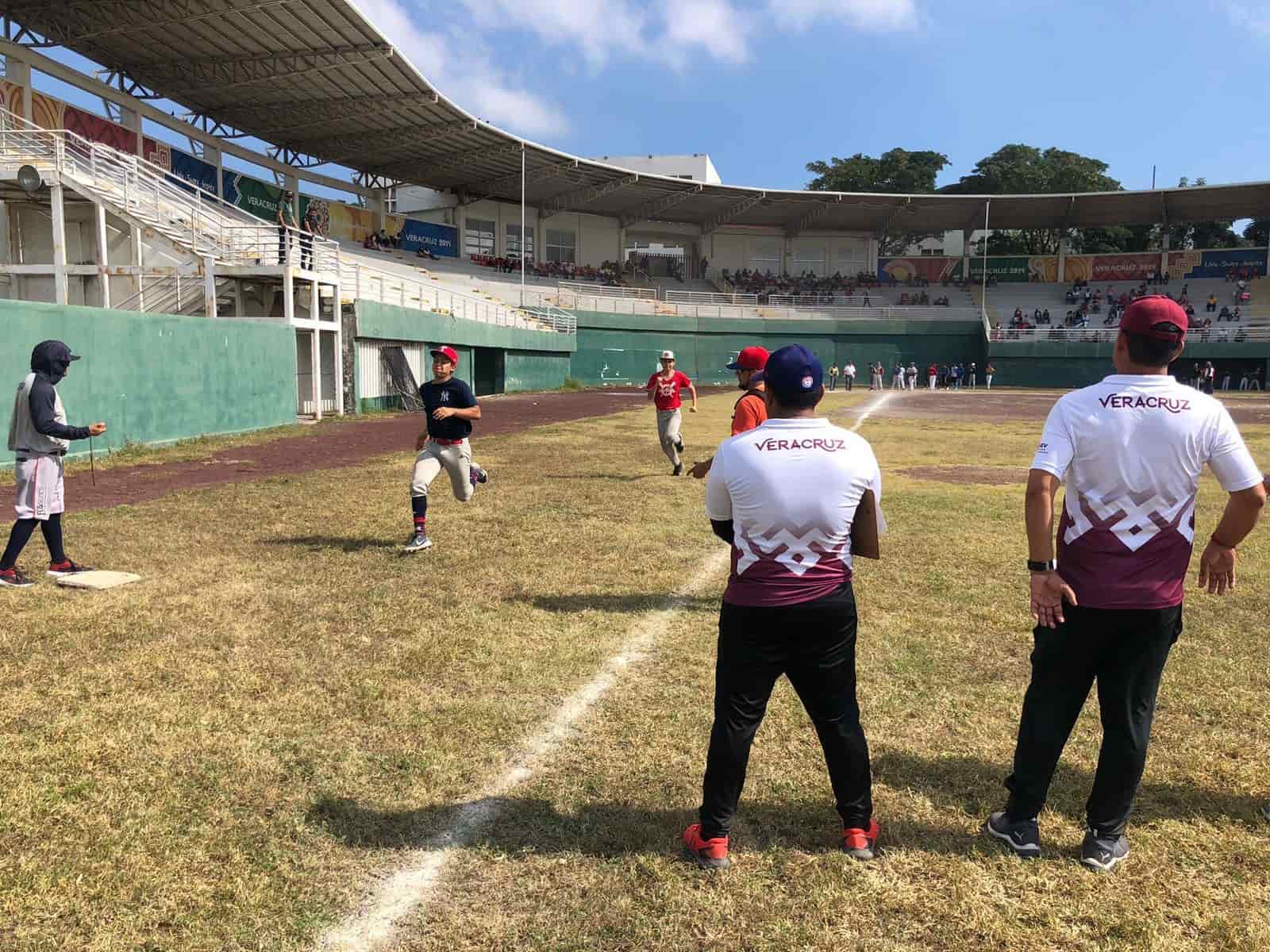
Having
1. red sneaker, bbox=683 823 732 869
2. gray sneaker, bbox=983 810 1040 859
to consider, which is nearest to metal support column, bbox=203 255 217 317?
red sneaker, bbox=683 823 732 869

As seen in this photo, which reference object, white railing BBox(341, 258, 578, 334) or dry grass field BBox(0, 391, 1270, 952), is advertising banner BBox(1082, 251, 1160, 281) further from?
dry grass field BBox(0, 391, 1270, 952)

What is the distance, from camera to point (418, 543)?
26.8 ft

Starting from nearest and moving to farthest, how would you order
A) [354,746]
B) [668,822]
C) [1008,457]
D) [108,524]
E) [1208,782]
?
1. [668,822]
2. [1208,782]
3. [354,746]
4. [108,524]
5. [1008,457]

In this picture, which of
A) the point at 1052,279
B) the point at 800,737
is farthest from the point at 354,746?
the point at 1052,279

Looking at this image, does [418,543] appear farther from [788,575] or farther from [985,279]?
[985,279]

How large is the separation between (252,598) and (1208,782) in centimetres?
610

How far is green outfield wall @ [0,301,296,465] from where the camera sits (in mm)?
13516

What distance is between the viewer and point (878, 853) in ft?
10.9

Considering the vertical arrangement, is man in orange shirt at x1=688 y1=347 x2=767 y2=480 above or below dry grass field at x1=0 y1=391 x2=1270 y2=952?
above

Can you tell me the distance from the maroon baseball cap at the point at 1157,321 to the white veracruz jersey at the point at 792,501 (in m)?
1.04

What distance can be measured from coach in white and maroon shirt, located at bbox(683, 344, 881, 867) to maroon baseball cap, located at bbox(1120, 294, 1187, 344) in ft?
3.38

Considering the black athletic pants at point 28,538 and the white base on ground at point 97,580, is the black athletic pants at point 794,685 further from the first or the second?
the black athletic pants at point 28,538

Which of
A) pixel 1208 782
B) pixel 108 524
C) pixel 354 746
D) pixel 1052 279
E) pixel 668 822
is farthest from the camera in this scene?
pixel 1052 279

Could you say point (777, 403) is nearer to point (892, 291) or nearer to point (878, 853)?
point (878, 853)
